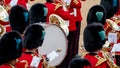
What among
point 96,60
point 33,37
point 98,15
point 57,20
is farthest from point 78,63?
point 57,20

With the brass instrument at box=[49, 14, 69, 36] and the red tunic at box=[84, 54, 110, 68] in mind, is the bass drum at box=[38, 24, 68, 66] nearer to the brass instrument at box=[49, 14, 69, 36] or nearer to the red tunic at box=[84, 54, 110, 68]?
the brass instrument at box=[49, 14, 69, 36]

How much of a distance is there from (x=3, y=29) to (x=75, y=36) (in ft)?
5.99

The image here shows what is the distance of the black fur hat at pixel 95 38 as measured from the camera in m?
5.91

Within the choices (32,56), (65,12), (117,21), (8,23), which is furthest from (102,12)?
(32,56)

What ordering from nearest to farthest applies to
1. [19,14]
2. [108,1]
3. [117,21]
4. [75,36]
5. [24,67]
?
1. [24,67]
2. [19,14]
3. [117,21]
4. [108,1]
5. [75,36]

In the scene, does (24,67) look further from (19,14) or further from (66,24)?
(66,24)

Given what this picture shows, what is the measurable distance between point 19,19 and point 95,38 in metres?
1.40

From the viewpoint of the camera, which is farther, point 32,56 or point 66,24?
point 66,24

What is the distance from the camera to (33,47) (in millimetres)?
5711

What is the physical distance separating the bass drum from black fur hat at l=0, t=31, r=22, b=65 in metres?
1.09

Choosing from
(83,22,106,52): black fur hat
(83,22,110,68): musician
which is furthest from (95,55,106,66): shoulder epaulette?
(83,22,106,52): black fur hat

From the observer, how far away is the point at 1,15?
24.0 ft

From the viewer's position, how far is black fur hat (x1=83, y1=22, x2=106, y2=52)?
5914 millimetres

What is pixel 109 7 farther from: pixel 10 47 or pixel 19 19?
pixel 10 47
